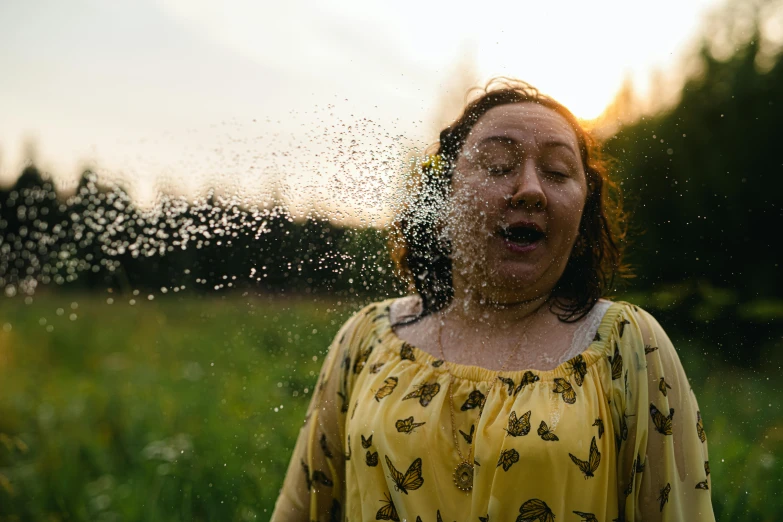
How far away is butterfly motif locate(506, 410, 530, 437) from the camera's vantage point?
3.22ft

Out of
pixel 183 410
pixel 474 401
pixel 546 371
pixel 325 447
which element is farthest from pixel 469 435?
pixel 183 410

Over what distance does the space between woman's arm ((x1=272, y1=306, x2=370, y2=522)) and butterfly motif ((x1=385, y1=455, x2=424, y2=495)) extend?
27 cm

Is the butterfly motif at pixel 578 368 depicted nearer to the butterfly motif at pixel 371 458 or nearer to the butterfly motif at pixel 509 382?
the butterfly motif at pixel 509 382

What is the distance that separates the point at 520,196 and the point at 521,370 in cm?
32

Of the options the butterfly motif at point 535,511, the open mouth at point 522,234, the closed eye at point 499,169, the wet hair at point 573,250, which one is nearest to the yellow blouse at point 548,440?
the butterfly motif at point 535,511

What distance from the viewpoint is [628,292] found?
4.25ft

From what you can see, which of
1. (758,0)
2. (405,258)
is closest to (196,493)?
(405,258)

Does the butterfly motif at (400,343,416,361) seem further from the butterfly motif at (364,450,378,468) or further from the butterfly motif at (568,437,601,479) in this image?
the butterfly motif at (568,437,601,479)

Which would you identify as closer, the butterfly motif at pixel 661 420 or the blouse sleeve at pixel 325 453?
the butterfly motif at pixel 661 420

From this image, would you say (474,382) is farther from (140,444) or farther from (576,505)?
(140,444)

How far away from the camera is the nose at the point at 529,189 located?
104 cm

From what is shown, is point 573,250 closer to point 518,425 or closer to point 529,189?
Answer: point 529,189

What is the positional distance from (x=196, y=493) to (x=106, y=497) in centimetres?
60

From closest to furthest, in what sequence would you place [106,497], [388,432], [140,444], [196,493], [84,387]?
[388,432], [196,493], [106,497], [140,444], [84,387]
